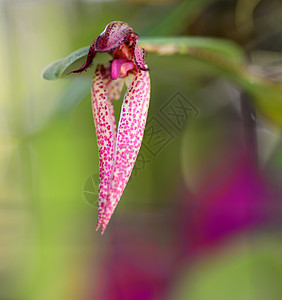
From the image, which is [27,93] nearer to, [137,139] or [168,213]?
[168,213]

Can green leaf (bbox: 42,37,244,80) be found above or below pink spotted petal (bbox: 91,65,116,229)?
above

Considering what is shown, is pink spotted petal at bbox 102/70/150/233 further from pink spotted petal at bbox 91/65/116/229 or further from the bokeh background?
the bokeh background

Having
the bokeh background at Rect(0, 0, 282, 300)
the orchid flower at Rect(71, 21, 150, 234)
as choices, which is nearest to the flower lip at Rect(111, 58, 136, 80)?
the orchid flower at Rect(71, 21, 150, 234)

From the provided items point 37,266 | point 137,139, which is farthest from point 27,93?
point 137,139

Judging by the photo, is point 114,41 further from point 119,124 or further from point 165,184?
point 165,184

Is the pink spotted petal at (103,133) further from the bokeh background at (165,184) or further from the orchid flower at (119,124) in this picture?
the bokeh background at (165,184)

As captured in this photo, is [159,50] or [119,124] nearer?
[119,124]

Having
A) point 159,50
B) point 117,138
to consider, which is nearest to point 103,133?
point 117,138
